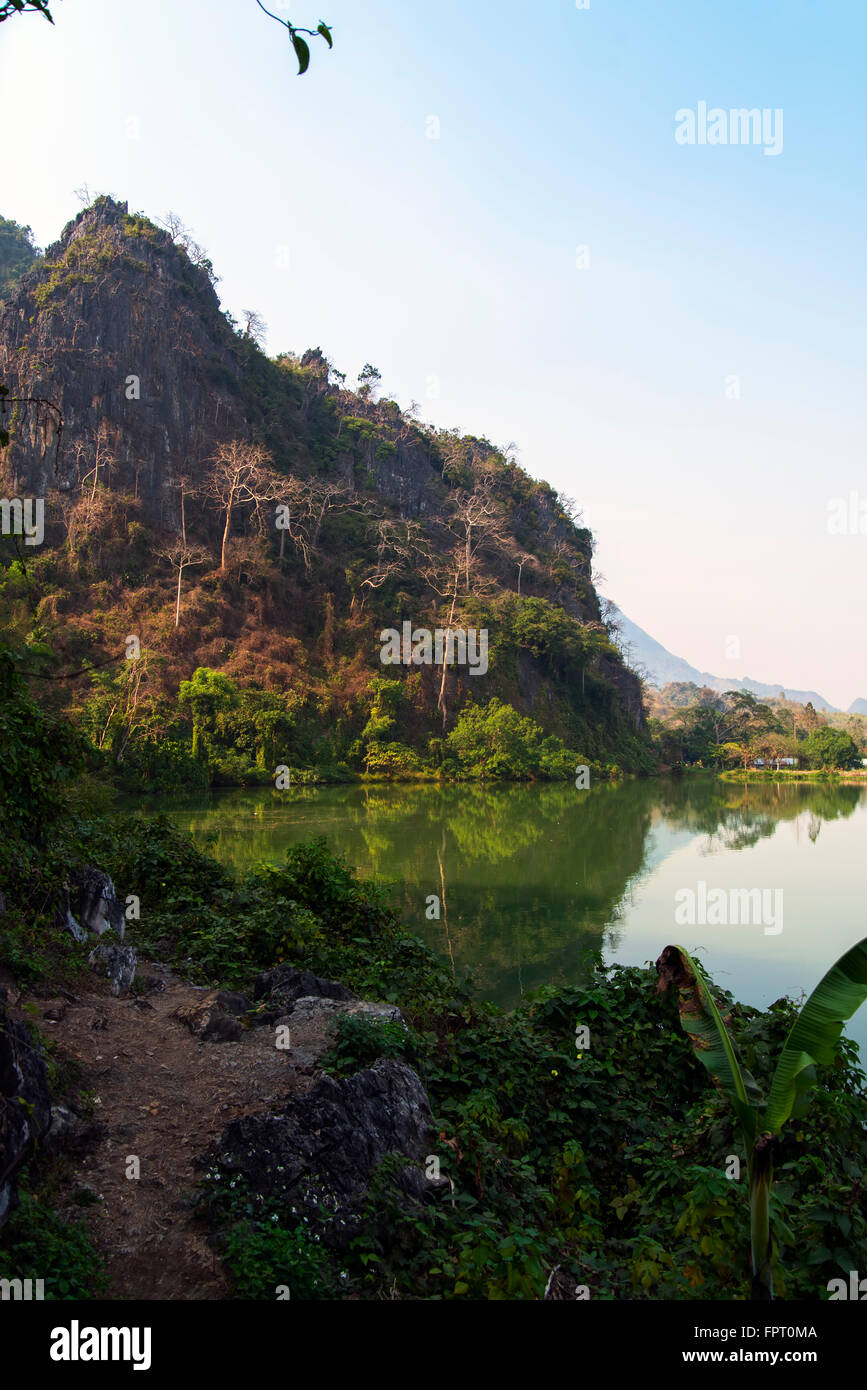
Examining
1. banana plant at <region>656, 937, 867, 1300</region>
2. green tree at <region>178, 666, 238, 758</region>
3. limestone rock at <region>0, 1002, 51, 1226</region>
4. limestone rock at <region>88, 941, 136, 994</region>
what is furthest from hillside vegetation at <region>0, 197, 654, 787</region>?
banana plant at <region>656, 937, 867, 1300</region>

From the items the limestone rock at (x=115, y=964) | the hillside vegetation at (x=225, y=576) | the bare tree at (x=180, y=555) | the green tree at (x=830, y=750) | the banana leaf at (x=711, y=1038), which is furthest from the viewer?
the green tree at (x=830, y=750)

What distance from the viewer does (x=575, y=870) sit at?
15531mm

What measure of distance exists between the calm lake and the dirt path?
4044 millimetres

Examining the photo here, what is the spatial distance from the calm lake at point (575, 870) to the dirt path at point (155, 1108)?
4044mm

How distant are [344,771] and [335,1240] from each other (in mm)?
27798

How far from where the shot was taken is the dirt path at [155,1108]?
122 inches

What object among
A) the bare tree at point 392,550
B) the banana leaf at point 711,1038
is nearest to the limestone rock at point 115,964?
the banana leaf at point 711,1038

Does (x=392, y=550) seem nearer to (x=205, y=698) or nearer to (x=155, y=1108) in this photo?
(x=205, y=698)

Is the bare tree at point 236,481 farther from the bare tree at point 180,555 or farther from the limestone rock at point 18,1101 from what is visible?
the limestone rock at point 18,1101

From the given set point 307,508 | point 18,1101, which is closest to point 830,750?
point 307,508

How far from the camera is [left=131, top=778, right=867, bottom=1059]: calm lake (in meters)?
10.1

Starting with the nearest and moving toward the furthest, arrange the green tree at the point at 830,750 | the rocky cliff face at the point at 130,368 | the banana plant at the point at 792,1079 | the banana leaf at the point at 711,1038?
the banana plant at the point at 792,1079
the banana leaf at the point at 711,1038
the rocky cliff face at the point at 130,368
the green tree at the point at 830,750

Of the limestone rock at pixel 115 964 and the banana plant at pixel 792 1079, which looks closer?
the banana plant at pixel 792 1079

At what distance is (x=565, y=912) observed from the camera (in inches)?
480
